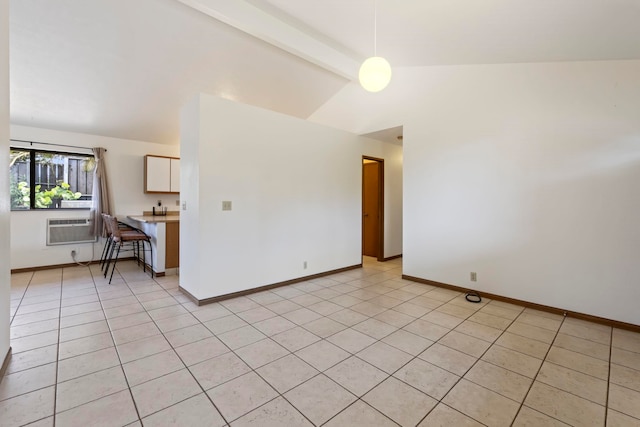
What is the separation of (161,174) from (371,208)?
4.68 metres

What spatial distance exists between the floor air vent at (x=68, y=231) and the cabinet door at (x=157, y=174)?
1279mm

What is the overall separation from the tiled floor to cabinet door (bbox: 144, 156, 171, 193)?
9.53ft

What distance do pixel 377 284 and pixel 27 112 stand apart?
6.17 meters

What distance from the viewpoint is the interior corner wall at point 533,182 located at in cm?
286

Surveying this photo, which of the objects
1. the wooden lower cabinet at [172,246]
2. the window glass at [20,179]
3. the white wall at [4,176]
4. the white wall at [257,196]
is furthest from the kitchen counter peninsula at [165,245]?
the white wall at [4,176]

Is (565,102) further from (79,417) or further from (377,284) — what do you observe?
(79,417)

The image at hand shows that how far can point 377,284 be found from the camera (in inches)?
170

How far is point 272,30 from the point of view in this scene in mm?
3439

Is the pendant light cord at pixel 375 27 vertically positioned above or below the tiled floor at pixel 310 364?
above

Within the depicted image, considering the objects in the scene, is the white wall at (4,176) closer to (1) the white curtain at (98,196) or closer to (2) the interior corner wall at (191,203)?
(2) the interior corner wall at (191,203)

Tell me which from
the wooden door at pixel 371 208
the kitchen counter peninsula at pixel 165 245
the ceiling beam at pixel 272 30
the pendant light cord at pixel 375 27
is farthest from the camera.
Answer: the wooden door at pixel 371 208

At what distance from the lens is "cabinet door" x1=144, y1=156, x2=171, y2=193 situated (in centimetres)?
586

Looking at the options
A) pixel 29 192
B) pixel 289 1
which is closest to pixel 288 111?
pixel 289 1

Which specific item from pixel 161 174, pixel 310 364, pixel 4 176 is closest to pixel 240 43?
pixel 4 176
